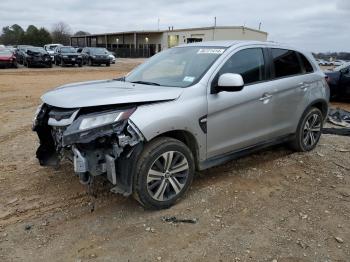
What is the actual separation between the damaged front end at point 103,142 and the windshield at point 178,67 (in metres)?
0.92

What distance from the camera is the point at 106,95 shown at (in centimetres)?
391

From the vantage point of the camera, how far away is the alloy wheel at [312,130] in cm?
603

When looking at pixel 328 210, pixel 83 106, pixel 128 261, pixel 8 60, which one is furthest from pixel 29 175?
pixel 8 60

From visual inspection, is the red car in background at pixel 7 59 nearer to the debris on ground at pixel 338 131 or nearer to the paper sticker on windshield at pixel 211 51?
the debris on ground at pixel 338 131

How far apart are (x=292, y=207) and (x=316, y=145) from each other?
2.60 meters

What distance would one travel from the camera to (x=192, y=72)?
4551mm

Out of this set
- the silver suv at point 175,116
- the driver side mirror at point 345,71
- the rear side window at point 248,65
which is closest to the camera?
the silver suv at point 175,116

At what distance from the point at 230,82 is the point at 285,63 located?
170 cm

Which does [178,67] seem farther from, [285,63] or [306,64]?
[306,64]

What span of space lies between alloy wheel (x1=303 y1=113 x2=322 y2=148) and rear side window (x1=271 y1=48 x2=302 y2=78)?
2.62ft

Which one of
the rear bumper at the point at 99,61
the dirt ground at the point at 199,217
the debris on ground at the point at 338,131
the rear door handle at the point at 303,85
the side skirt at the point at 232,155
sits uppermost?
the rear door handle at the point at 303,85

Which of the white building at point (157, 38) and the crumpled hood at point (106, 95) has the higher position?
the white building at point (157, 38)

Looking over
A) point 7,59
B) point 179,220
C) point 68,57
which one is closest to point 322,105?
point 179,220

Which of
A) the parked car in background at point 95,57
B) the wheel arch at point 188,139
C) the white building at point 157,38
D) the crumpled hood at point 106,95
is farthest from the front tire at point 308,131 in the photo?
the white building at point 157,38
